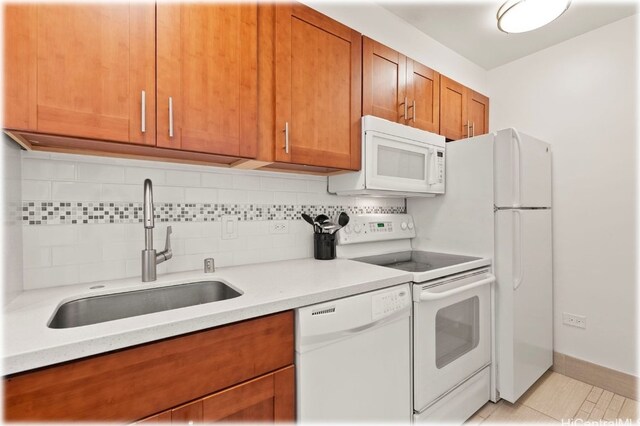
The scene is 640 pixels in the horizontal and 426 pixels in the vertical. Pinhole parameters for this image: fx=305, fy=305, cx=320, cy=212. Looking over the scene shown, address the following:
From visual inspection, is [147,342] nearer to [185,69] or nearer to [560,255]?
[185,69]

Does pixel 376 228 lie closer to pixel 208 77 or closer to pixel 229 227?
pixel 229 227

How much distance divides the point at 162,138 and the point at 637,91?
2.83 meters

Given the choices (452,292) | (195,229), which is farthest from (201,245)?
(452,292)

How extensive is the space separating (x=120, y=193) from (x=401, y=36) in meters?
2.04

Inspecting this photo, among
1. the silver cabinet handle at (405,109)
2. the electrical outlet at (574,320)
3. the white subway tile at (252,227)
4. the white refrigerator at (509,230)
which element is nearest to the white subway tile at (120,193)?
the white subway tile at (252,227)

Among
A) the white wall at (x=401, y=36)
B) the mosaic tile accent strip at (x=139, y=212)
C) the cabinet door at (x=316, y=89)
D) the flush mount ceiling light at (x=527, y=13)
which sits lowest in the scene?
the mosaic tile accent strip at (x=139, y=212)

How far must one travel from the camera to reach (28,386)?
2.25 feet

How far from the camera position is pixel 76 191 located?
1.25 meters

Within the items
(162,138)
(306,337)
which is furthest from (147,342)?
(162,138)

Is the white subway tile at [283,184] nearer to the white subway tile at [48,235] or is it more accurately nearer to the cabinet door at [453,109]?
the white subway tile at [48,235]

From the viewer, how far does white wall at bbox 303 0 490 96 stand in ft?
6.19

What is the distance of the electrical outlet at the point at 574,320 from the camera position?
217 centimetres

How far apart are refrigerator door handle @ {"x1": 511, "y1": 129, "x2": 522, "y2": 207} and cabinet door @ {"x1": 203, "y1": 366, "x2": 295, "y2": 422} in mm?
1633

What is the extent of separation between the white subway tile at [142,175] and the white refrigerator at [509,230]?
1796mm
